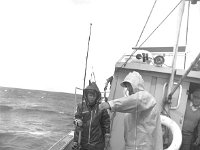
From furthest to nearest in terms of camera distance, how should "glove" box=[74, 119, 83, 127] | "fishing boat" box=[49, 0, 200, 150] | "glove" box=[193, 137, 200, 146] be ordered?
"fishing boat" box=[49, 0, 200, 150]
"glove" box=[193, 137, 200, 146]
"glove" box=[74, 119, 83, 127]

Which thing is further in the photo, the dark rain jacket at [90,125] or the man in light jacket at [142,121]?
the dark rain jacket at [90,125]

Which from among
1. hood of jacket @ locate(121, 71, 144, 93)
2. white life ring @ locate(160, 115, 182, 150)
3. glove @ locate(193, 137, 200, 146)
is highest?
hood of jacket @ locate(121, 71, 144, 93)

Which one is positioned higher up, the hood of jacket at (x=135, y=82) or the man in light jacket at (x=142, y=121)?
the hood of jacket at (x=135, y=82)

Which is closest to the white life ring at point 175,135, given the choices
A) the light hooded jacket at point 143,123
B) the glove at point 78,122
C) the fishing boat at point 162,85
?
the fishing boat at point 162,85

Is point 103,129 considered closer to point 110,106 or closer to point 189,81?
point 110,106

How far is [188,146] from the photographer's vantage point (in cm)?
562

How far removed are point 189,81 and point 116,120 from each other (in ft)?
5.48

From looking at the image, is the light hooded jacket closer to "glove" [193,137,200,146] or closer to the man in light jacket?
the man in light jacket

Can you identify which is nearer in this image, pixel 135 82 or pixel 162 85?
pixel 135 82

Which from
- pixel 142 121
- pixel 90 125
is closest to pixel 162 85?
pixel 90 125

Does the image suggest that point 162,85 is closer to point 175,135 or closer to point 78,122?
point 175,135

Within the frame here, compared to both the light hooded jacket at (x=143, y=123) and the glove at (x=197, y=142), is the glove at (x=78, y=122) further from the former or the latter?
the glove at (x=197, y=142)

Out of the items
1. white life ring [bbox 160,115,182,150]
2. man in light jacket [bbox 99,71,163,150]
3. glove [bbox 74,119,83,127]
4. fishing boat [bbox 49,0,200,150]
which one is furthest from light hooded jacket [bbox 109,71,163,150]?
fishing boat [bbox 49,0,200,150]

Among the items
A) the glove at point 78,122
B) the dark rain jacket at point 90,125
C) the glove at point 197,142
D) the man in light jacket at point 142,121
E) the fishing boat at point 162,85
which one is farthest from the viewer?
the fishing boat at point 162,85
